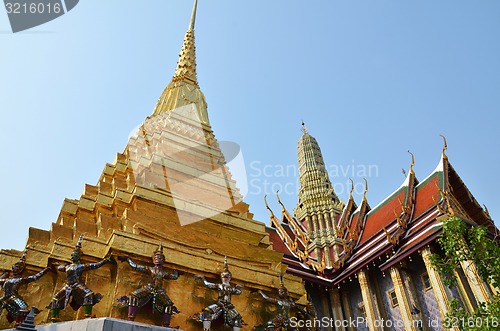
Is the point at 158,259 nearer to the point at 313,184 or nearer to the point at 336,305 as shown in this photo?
the point at 336,305

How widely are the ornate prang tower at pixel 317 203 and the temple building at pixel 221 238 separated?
7cm

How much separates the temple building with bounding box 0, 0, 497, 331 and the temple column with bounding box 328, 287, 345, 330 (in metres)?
0.04

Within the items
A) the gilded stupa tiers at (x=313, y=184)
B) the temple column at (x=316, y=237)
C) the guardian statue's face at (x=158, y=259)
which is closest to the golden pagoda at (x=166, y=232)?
the guardian statue's face at (x=158, y=259)

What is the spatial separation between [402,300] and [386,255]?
1843 mm

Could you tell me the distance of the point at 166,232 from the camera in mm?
8438

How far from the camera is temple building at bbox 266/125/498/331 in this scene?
1346 cm

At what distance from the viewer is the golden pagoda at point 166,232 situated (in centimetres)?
718

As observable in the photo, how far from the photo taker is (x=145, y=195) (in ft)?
29.2

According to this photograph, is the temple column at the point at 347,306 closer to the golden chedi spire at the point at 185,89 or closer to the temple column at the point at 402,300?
the temple column at the point at 402,300

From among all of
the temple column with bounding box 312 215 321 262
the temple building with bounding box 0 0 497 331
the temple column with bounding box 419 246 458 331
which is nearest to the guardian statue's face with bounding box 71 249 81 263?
the temple building with bounding box 0 0 497 331

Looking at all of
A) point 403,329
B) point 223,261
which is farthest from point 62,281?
point 403,329

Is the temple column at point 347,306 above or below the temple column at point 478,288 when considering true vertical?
above

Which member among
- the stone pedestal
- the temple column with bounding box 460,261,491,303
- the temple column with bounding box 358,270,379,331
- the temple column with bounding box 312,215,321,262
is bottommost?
the stone pedestal

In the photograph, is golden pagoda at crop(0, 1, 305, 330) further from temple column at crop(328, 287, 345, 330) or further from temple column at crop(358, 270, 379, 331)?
temple column at crop(328, 287, 345, 330)
